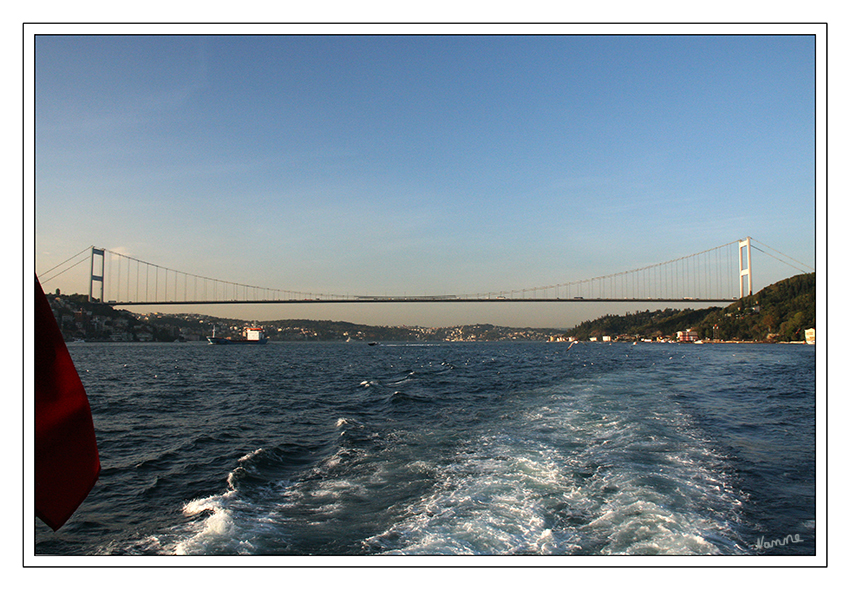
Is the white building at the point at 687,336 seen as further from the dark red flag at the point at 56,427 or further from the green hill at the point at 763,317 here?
the dark red flag at the point at 56,427

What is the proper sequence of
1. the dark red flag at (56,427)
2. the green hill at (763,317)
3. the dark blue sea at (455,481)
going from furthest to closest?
the green hill at (763,317) → the dark blue sea at (455,481) → the dark red flag at (56,427)

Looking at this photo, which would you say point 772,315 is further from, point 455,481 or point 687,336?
point 455,481

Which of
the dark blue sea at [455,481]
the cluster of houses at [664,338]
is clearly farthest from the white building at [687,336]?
the dark blue sea at [455,481]

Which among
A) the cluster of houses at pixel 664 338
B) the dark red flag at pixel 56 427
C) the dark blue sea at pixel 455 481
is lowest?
the cluster of houses at pixel 664 338

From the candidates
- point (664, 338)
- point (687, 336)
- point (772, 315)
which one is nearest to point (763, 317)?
point (772, 315)

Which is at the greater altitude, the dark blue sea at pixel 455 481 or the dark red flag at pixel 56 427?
the dark red flag at pixel 56 427

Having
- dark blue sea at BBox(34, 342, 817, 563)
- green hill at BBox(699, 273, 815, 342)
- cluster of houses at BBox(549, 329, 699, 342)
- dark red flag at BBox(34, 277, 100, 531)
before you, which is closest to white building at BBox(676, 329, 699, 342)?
cluster of houses at BBox(549, 329, 699, 342)

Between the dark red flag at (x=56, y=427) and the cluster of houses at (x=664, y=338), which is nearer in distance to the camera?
the dark red flag at (x=56, y=427)
